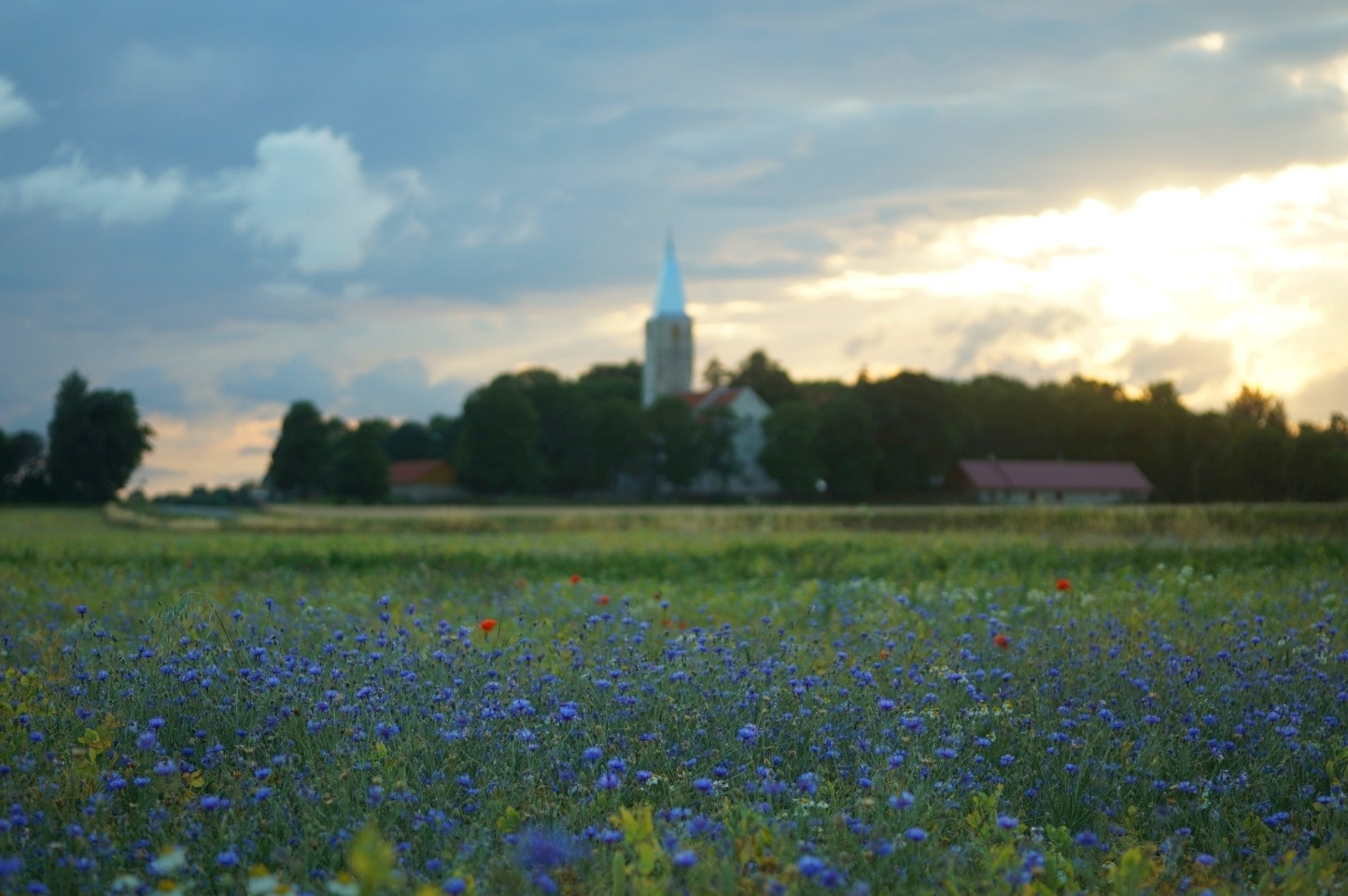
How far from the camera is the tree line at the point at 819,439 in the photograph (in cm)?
7725

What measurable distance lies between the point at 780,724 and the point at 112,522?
139ft

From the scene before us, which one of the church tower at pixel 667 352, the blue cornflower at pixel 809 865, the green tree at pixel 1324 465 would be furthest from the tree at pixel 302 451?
the blue cornflower at pixel 809 865

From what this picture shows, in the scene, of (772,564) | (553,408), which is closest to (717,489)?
(553,408)

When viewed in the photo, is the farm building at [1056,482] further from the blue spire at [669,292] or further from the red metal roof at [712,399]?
the blue spire at [669,292]

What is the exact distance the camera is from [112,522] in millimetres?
41938

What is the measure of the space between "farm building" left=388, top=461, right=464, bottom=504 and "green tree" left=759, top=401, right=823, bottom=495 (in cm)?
2429

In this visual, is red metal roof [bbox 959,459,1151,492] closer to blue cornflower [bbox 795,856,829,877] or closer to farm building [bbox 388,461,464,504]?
farm building [bbox 388,461,464,504]

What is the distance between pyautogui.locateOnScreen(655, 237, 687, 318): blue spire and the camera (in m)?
129

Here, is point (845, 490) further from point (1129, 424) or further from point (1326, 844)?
point (1326, 844)

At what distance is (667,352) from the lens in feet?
415

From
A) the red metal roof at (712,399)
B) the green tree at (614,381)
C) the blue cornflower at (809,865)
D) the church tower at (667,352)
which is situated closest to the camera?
the blue cornflower at (809,865)

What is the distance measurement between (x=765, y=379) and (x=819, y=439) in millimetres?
31256

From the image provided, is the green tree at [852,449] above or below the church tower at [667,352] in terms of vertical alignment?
below

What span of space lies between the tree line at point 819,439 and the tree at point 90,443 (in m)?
10.8
